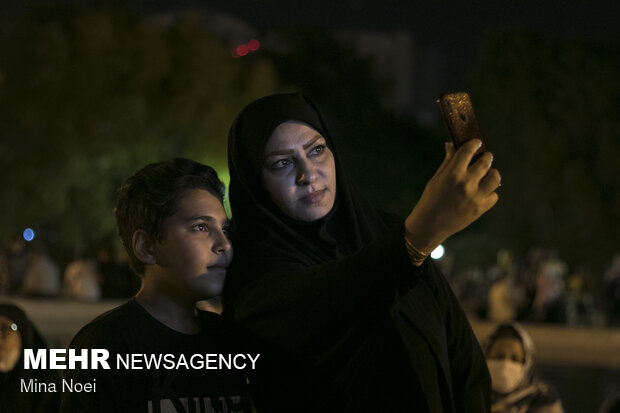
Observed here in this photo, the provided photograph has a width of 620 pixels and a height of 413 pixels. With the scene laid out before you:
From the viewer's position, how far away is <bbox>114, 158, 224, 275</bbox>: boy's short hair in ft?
9.84

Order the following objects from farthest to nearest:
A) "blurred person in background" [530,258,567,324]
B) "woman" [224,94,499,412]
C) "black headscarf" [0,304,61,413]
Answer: "blurred person in background" [530,258,567,324], "black headscarf" [0,304,61,413], "woman" [224,94,499,412]

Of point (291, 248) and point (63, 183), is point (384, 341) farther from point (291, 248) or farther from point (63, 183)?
point (63, 183)

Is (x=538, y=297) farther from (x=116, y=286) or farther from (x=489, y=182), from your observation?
(x=489, y=182)

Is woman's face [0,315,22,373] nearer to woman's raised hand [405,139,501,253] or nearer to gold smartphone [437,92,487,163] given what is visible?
woman's raised hand [405,139,501,253]

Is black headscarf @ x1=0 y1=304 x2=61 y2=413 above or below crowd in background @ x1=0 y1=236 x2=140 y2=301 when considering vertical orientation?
below

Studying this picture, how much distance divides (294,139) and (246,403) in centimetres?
75

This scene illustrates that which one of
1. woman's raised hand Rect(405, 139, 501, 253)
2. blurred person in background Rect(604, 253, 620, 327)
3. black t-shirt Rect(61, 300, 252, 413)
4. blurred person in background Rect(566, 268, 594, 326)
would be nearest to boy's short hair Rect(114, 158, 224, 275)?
black t-shirt Rect(61, 300, 252, 413)

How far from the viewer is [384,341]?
2664mm

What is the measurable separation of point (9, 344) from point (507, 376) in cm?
262

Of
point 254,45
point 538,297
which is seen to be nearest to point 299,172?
point 538,297

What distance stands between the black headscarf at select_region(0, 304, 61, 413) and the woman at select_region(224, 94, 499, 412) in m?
A: 0.82

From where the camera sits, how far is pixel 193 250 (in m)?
2.95

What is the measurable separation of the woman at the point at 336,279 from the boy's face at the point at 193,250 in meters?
0.05

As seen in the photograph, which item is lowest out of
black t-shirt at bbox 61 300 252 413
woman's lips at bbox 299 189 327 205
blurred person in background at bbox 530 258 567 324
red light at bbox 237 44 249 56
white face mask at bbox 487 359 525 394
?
black t-shirt at bbox 61 300 252 413
